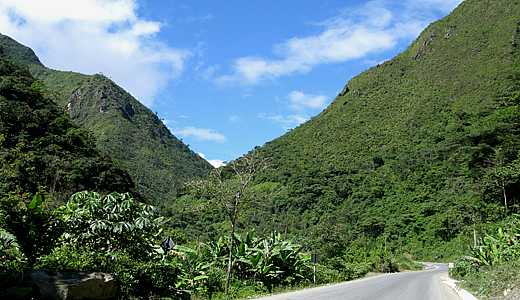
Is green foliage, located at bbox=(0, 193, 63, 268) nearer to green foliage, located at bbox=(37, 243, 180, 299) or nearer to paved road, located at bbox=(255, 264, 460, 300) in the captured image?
green foliage, located at bbox=(37, 243, 180, 299)

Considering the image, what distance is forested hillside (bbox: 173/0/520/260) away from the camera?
35.2 m

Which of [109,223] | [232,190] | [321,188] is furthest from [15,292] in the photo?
[321,188]

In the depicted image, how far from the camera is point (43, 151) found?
38312 mm

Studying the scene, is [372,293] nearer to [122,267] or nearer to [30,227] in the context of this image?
[122,267]

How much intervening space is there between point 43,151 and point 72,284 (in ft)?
130

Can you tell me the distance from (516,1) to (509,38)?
26.5 m

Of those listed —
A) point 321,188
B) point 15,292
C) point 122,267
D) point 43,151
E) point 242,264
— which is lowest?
point 242,264

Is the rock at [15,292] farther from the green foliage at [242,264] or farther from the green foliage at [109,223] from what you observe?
the green foliage at [242,264]

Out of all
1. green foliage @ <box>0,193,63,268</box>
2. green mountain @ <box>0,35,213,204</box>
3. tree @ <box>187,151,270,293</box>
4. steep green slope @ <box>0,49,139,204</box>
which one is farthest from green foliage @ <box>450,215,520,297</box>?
green mountain @ <box>0,35,213,204</box>

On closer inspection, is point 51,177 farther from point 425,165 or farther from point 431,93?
point 431,93

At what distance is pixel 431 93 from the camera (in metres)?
106

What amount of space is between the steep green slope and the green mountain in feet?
161

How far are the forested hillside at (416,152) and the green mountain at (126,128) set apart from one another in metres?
37.5

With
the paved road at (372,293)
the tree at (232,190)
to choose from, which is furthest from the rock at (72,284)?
the paved road at (372,293)
